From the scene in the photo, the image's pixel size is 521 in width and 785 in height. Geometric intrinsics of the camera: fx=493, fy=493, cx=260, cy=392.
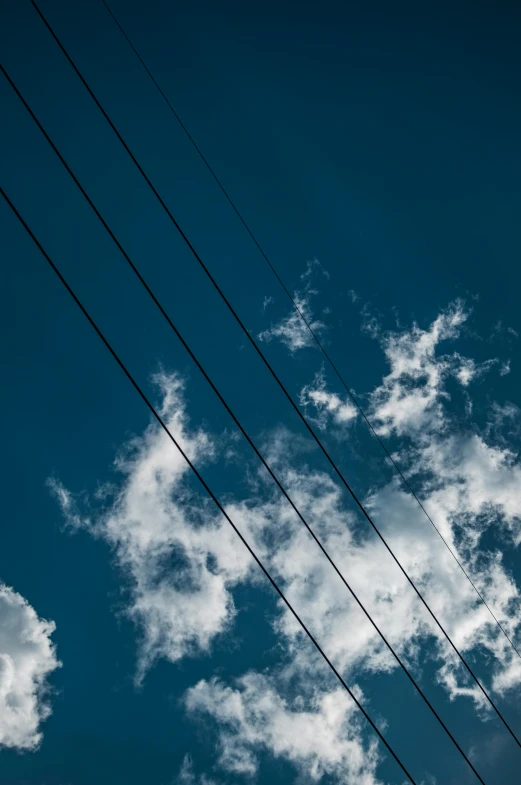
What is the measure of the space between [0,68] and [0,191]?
9.96ft

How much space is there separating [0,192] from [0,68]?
10.00 ft

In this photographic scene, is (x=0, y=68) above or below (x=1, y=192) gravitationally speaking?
above

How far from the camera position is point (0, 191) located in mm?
10664

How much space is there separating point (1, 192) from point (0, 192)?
0.03 m

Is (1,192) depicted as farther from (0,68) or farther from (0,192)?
(0,68)

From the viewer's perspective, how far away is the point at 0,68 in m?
11.2

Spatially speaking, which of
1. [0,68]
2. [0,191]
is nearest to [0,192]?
[0,191]

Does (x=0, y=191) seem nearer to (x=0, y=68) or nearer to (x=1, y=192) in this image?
(x=1, y=192)

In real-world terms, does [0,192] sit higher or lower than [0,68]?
lower

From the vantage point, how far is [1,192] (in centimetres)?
1071

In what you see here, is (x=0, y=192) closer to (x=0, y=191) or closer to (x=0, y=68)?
(x=0, y=191)

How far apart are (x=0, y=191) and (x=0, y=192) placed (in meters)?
0.02

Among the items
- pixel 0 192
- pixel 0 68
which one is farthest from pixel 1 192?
pixel 0 68
